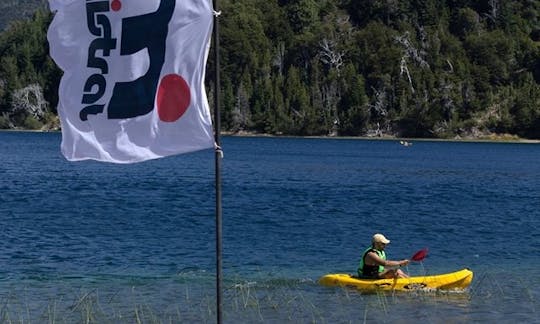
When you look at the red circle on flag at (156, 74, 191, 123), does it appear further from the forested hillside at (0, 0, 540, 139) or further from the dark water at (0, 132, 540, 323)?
the forested hillside at (0, 0, 540, 139)

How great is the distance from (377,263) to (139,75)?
1196 centimetres

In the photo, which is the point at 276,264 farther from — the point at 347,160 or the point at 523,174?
the point at 347,160

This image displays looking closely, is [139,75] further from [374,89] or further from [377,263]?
[374,89]

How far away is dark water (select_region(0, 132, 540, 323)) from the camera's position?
20125mm

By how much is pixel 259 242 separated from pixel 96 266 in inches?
300

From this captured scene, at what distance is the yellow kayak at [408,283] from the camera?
70.0 feet

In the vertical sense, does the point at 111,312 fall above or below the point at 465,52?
below

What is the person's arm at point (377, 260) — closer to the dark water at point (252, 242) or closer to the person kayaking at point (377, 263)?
the person kayaking at point (377, 263)

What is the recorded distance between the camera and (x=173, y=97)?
10.2 meters

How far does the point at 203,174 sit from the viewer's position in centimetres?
7150

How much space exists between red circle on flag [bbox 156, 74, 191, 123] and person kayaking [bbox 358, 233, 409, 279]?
37.3 ft

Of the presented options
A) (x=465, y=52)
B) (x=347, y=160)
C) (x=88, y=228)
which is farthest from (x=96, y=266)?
(x=465, y=52)

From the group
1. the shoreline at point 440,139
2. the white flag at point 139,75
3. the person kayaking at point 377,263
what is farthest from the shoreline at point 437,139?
the white flag at point 139,75

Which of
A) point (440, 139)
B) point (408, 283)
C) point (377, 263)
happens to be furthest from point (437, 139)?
point (377, 263)
